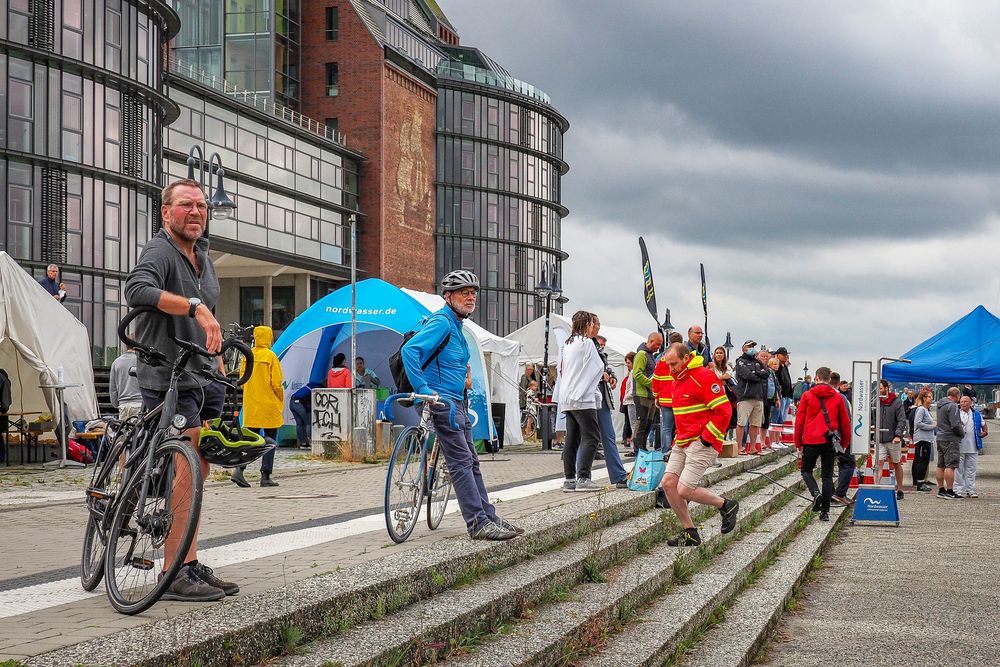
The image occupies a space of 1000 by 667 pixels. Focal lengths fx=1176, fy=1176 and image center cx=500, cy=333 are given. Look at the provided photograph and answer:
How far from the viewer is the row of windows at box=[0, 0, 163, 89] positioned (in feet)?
104

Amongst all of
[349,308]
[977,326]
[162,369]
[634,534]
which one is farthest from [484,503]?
[977,326]

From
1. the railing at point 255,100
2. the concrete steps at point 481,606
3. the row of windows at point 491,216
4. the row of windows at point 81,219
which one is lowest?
the concrete steps at point 481,606

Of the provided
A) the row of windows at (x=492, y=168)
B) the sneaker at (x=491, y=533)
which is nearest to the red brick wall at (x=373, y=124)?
the row of windows at (x=492, y=168)

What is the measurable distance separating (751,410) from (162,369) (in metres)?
15.3

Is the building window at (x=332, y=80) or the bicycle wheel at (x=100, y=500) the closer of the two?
the bicycle wheel at (x=100, y=500)

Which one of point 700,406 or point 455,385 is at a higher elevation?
point 455,385

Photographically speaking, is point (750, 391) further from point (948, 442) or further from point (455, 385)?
point (455, 385)

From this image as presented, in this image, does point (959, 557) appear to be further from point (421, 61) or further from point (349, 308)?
point (421, 61)

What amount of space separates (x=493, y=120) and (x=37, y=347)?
54000mm

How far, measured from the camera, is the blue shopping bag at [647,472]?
11.0 metres

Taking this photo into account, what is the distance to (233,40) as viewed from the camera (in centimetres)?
5647

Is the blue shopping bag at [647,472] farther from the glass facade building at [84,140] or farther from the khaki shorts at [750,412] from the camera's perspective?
the glass facade building at [84,140]

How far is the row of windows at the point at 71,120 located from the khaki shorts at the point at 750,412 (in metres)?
22.2

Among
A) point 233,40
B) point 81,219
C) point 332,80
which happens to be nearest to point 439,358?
point 81,219
